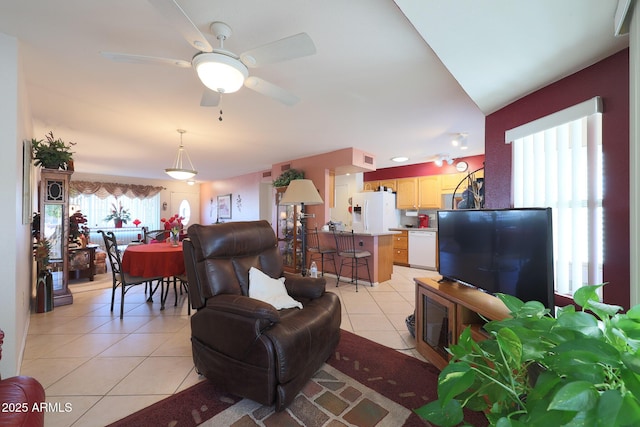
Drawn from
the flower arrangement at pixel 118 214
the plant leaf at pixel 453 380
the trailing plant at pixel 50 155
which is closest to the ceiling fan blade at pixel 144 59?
the plant leaf at pixel 453 380

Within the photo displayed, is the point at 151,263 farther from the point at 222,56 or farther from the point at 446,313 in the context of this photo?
the point at 446,313

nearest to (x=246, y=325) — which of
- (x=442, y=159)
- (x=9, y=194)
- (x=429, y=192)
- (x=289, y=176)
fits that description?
(x=9, y=194)

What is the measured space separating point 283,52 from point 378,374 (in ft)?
7.29

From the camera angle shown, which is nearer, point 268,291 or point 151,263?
point 268,291

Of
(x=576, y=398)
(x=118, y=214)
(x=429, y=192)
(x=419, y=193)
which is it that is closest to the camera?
(x=576, y=398)

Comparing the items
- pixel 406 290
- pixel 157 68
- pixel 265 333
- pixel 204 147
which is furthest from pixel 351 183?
pixel 265 333

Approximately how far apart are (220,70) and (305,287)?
1689mm

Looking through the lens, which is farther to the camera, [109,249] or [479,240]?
[109,249]

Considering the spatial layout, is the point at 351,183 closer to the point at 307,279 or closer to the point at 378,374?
the point at 307,279

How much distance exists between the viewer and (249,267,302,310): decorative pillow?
1909mm

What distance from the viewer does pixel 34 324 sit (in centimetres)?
263

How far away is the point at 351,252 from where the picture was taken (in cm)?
412

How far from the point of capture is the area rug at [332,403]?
4.62ft

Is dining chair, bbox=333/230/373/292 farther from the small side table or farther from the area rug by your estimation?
the small side table
